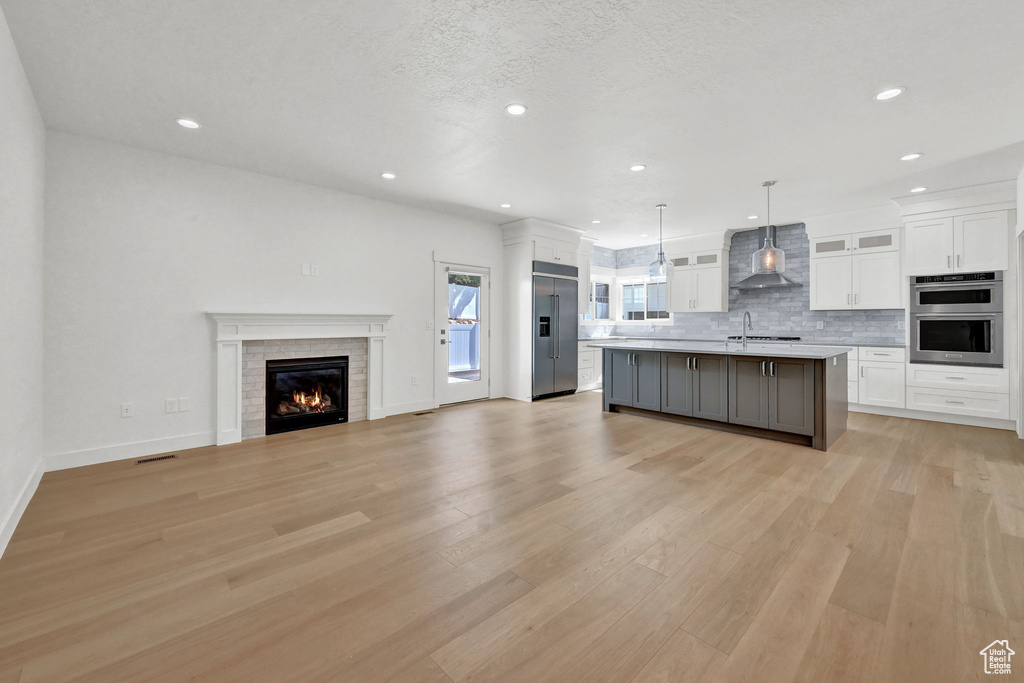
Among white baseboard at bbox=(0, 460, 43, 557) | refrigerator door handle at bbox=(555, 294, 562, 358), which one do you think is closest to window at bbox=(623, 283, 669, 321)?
refrigerator door handle at bbox=(555, 294, 562, 358)

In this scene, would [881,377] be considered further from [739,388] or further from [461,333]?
[461,333]

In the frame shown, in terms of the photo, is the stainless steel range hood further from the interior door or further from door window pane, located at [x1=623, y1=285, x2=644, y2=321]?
the interior door

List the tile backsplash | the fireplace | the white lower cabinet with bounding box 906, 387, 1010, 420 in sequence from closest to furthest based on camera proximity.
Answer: the fireplace → the white lower cabinet with bounding box 906, 387, 1010, 420 → the tile backsplash

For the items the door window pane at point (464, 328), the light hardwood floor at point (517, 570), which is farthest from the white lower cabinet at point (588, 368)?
the light hardwood floor at point (517, 570)

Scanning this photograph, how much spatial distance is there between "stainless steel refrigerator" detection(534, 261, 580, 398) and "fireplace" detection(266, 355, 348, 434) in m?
2.87

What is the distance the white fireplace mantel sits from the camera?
4293mm

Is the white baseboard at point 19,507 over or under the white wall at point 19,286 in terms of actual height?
under

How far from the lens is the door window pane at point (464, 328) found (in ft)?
21.0

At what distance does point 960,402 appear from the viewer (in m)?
5.11

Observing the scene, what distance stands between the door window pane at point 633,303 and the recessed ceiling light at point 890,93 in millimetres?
5969

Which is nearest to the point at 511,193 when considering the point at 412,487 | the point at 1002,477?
the point at 412,487

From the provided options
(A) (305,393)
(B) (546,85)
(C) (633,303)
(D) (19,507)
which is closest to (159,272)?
(A) (305,393)

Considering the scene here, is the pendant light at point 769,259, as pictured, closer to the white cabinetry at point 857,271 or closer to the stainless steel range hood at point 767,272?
the stainless steel range hood at point 767,272

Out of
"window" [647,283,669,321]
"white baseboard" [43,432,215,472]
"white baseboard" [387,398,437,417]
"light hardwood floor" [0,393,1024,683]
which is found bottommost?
"light hardwood floor" [0,393,1024,683]
